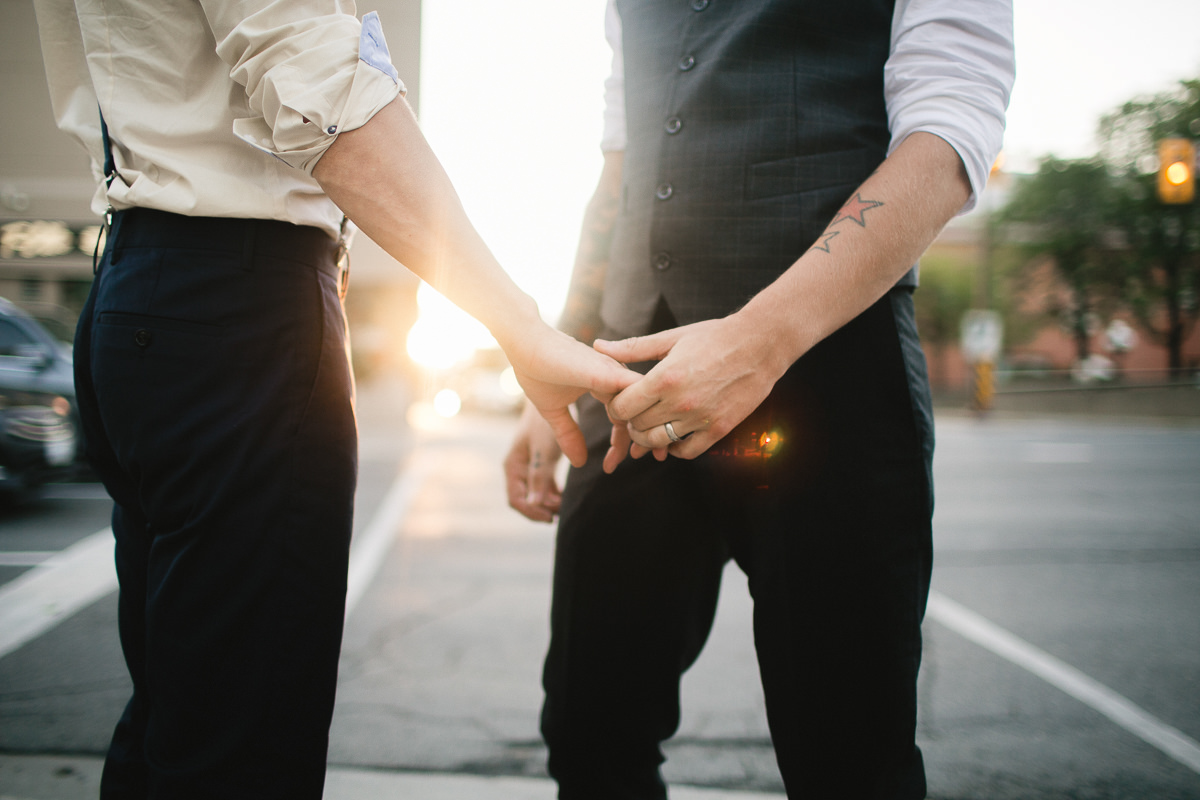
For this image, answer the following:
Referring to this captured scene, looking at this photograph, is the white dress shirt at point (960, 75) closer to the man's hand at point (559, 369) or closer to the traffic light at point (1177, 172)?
the man's hand at point (559, 369)

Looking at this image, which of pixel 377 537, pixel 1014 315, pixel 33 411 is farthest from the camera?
pixel 1014 315

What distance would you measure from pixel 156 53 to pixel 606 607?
1021 mm

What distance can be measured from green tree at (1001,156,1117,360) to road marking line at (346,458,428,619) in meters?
26.8

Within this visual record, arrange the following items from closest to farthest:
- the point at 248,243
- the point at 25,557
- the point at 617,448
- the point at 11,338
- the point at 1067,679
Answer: the point at 248,243 → the point at 617,448 → the point at 1067,679 → the point at 25,557 → the point at 11,338

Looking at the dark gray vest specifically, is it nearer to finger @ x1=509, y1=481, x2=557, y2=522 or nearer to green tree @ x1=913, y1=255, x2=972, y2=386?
finger @ x1=509, y1=481, x2=557, y2=522

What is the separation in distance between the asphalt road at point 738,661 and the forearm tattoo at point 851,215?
1.53 metres

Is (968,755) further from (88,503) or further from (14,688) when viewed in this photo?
(88,503)

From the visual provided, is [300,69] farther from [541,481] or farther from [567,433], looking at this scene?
[541,481]

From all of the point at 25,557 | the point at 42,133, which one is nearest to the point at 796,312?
the point at 42,133

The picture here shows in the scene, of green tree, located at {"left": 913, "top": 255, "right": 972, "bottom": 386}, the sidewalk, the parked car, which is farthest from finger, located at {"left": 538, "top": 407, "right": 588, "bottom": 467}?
green tree, located at {"left": 913, "top": 255, "right": 972, "bottom": 386}

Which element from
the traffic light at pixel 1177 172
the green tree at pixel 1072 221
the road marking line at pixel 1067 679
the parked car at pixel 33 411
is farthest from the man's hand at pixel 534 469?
the green tree at pixel 1072 221

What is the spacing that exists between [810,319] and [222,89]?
2.72 ft

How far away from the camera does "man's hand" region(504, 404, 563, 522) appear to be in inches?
54.0

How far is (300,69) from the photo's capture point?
0.81 metres
